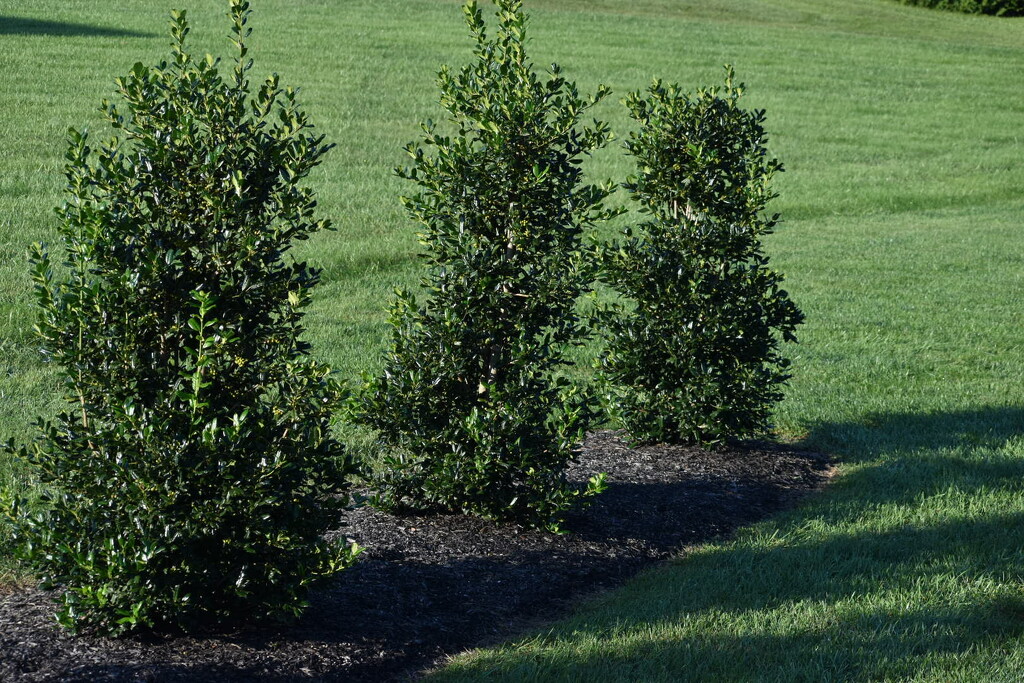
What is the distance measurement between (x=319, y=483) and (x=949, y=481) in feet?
13.4

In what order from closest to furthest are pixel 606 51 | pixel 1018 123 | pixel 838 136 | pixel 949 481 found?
pixel 949 481 < pixel 838 136 < pixel 1018 123 < pixel 606 51

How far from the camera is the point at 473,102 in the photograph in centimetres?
595

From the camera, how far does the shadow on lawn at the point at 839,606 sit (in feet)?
14.8

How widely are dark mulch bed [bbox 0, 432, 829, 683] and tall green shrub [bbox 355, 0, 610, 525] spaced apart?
0.24 meters

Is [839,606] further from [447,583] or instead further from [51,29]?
[51,29]

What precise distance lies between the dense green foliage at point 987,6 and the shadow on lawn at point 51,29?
3335cm

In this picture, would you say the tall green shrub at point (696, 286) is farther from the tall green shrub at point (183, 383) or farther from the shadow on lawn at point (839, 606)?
the tall green shrub at point (183, 383)

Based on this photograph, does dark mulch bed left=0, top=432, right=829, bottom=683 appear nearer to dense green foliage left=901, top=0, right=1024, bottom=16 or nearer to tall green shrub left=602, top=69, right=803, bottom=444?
tall green shrub left=602, top=69, right=803, bottom=444

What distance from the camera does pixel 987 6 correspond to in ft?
143

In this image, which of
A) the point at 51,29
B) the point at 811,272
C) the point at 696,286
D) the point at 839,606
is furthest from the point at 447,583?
the point at 51,29

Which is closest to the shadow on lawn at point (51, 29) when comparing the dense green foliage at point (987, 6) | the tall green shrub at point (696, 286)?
the tall green shrub at point (696, 286)

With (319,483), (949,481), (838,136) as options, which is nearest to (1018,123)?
(838,136)

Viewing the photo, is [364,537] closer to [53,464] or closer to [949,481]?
[53,464]

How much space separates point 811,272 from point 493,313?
8.64m
